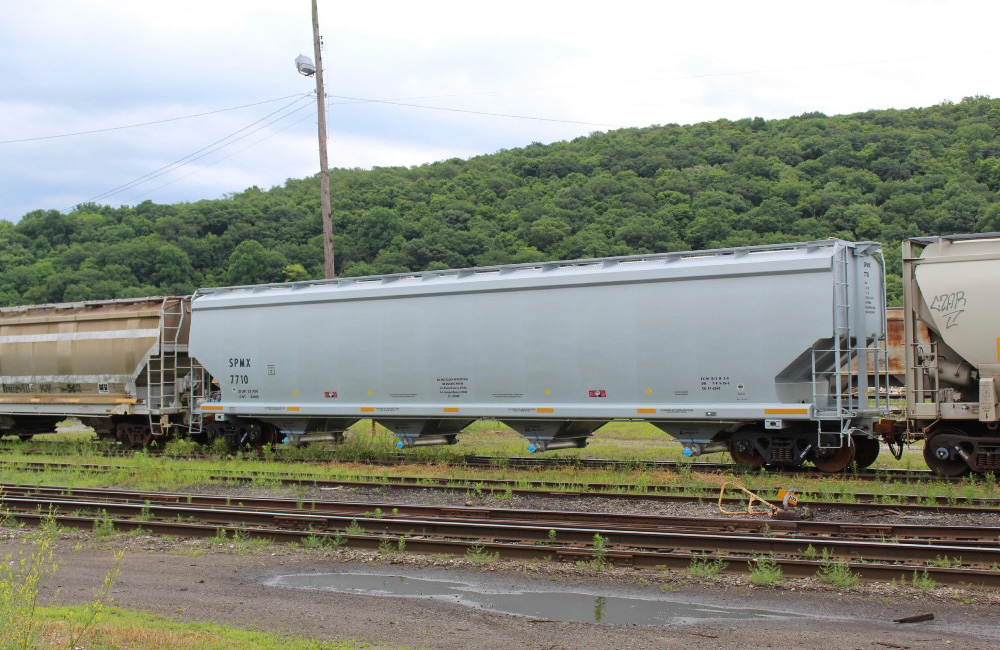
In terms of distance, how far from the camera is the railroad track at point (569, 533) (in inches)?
337

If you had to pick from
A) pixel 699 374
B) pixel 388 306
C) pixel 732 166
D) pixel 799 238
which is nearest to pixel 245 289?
pixel 388 306

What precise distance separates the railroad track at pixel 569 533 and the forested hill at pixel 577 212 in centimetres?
2965

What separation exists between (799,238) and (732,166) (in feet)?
53.2

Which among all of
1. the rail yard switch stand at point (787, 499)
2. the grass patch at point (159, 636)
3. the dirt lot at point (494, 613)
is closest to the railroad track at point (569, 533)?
the dirt lot at point (494, 613)

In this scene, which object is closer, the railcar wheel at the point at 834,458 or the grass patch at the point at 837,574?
the grass patch at the point at 837,574

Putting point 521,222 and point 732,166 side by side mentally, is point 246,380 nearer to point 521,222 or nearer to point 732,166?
point 521,222

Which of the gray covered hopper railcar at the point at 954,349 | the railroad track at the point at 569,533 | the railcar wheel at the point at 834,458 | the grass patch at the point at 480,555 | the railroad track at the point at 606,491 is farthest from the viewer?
the railcar wheel at the point at 834,458

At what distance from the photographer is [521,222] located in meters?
51.8

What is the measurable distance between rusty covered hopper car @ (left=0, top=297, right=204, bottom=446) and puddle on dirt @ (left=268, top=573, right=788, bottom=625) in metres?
13.5

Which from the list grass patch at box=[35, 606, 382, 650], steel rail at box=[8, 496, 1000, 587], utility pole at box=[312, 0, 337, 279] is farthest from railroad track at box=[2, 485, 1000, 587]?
utility pole at box=[312, 0, 337, 279]

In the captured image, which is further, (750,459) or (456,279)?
(456,279)

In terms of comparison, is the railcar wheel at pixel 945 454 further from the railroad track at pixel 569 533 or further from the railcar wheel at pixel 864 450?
the railroad track at pixel 569 533

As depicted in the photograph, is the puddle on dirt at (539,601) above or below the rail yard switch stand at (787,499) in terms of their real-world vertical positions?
below

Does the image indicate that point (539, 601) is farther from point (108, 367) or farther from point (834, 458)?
point (108, 367)
